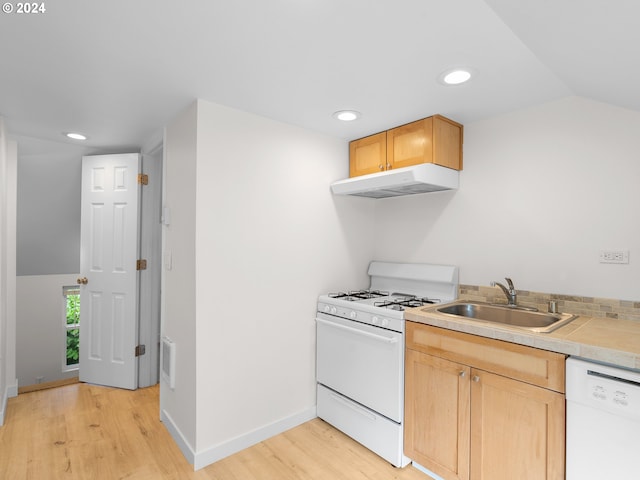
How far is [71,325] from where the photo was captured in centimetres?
466

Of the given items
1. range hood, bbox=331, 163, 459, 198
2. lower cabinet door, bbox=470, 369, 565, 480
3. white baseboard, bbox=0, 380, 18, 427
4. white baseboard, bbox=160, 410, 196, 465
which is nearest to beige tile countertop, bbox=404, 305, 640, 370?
lower cabinet door, bbox=470, 369, 565, 480

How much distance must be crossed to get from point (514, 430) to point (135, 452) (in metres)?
2.24

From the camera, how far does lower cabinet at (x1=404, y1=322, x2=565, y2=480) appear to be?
58.5 inches

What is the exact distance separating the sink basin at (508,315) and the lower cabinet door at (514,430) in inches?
14.0

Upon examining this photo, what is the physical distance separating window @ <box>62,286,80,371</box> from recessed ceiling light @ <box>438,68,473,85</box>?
503 centimetres

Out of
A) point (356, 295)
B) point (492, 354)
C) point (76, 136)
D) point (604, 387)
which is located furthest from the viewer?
point (76, 136)

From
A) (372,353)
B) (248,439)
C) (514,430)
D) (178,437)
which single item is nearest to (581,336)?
(514,430)

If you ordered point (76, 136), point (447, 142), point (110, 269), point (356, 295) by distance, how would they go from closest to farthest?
point (447, 142) → point (356, 295) → point (76, 136) → point (110, 269)

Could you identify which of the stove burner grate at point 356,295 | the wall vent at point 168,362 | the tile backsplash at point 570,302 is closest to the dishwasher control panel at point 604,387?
the tile backsplash at point 570,302

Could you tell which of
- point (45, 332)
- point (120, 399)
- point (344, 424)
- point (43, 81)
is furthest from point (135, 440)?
point (45, 332)

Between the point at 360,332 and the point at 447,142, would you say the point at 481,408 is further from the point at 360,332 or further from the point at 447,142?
the point at 447,142

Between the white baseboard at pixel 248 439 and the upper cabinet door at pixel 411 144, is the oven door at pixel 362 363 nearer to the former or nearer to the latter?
the white baseboard at pixel 248 439

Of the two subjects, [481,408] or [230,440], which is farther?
[230,440]

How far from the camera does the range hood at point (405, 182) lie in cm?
224
